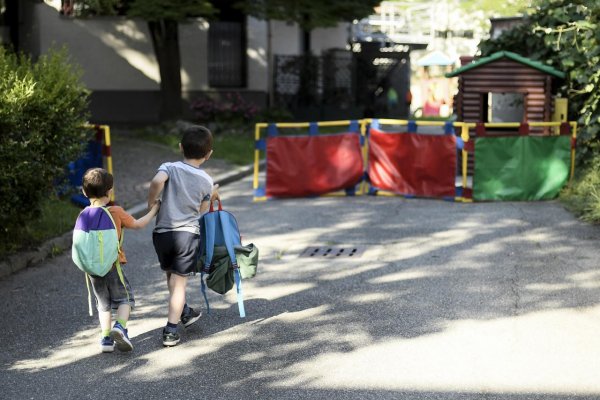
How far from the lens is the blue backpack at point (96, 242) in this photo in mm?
6395

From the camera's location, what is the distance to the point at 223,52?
2938cm

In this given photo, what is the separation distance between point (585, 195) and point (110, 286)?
7.98 m

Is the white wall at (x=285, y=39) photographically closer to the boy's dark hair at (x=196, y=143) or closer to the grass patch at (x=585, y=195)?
the grass patch at (x=585, y=195)

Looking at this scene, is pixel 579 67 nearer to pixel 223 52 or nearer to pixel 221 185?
pixel 221 185

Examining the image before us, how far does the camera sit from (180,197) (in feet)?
21.9

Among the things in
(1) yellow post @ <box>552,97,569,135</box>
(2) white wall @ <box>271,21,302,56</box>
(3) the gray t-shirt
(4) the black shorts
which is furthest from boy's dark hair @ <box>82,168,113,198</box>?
(2) white wall @ <box>271,21,302,56</box>

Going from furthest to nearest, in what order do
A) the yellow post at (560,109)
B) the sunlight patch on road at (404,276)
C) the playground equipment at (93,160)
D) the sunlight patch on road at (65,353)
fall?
the yellow post at (560,109) < the playground equipment at (93,160) < the sunlight patch on road at (404,276) < the sunlight patch on road at (65,353)

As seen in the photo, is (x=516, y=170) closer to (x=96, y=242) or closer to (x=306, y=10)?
(x=96, y=242)

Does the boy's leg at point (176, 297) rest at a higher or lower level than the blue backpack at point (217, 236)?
lower

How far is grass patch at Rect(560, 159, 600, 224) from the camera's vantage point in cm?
1170

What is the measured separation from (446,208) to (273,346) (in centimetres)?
706

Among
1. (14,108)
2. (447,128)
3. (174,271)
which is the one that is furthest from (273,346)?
(447,128)

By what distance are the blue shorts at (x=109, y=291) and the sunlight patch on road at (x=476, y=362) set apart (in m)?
1.32

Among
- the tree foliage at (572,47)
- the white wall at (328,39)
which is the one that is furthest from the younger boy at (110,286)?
the white wall at (328,39)
